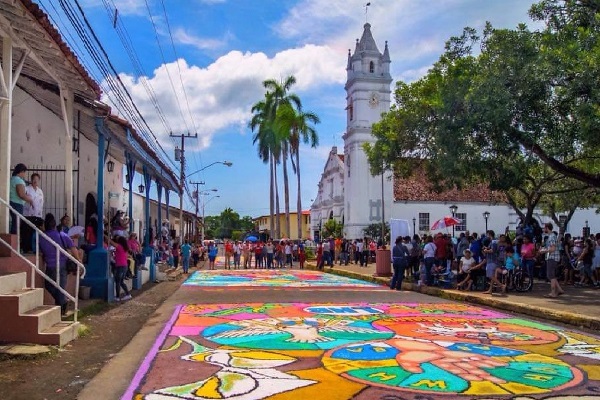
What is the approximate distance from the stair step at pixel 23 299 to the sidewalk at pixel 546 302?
29.6 feet

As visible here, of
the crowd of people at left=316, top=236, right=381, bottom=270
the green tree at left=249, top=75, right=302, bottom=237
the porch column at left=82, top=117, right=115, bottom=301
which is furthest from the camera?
the green tree at left=249, top=75, right=302, bottom=237

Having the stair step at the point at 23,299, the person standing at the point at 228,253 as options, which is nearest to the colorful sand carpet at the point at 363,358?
the stair step at the point at 23,299

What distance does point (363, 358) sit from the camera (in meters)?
7.19

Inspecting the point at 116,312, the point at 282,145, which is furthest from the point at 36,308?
the point at 282,145

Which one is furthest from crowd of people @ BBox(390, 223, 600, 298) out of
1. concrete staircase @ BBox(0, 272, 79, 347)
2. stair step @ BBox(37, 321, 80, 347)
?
concrete staircase @ BBox(0, 272, 79, 347)

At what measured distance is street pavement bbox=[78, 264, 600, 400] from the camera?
575 centimetres

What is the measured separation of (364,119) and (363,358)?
45.4 m

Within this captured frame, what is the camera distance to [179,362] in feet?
22.7

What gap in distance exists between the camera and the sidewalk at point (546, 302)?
1072cm

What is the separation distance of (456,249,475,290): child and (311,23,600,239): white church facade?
35.2 m

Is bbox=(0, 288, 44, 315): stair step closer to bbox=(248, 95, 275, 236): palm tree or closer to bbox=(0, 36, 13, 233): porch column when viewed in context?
bbox=(0, 36, 13, 233): porch column

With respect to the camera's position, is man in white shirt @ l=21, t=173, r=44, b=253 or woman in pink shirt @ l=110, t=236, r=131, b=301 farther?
woman in pink shirt @ l=110, t=236, r=131, b=301

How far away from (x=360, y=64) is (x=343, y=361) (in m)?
47.1

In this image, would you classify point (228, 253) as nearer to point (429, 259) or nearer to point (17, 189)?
point (429, 259)
